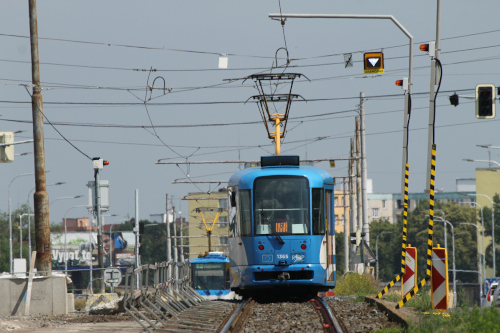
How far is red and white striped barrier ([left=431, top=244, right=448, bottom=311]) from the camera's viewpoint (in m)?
14.5

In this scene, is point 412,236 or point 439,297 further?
point 412,236

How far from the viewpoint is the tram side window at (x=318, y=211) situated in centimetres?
1973

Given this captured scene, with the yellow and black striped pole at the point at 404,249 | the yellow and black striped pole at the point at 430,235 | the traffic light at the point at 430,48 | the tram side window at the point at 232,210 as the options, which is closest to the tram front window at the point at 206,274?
the tram side window at the point at 232,210

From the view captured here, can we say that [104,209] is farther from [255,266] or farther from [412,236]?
[412,236]

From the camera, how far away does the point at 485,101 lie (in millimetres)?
20891

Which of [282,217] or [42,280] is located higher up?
[282,217]

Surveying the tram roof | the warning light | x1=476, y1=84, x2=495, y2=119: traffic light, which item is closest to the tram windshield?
the tram roof

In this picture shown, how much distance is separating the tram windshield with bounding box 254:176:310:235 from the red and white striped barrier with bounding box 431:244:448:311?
17.2 ft

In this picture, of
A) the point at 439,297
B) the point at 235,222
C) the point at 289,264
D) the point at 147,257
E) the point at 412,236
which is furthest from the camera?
the point at 147,257

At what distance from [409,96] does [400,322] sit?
30.7 ft

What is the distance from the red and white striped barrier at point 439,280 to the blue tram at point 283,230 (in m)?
5.11

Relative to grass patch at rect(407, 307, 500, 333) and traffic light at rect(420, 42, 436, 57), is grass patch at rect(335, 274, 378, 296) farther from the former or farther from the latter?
grass patch at rect(407, 307, 500, 333)

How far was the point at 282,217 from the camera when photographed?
19.7 m

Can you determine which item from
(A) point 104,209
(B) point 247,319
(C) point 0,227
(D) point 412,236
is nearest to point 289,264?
(B) point 247,319
